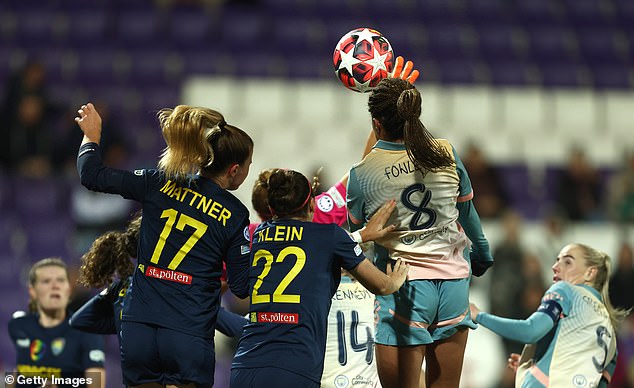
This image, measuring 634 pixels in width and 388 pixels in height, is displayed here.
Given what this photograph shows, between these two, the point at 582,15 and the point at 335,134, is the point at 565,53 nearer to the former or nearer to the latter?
the point at 582,15

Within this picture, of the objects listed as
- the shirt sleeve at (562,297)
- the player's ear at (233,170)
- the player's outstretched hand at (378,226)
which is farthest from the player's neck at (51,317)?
the shirt sleeve at (562,297)

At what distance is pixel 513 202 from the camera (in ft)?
38.9

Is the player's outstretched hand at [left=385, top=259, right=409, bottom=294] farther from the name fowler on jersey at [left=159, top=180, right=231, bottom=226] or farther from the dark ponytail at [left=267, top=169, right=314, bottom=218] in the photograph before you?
the name fowler on jersey at [left=159, top=180, right=231, bottom=226]

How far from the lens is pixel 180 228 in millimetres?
4527

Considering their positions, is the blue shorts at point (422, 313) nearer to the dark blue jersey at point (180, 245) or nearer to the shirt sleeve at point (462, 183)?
the shirt sleeve at point (462, 183)

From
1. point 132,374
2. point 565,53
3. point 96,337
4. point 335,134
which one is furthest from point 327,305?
point 565,53

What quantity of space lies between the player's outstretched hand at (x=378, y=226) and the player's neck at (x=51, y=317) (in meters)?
2.42

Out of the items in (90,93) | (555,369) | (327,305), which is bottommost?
(555,369)

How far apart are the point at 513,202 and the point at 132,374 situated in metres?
8.04

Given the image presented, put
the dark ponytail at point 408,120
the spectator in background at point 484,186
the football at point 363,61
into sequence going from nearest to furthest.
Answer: the dark ponytail at point 408,120 < the football at point 363,61 < the spectator in background at point 484,186

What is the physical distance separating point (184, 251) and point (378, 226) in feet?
2.93

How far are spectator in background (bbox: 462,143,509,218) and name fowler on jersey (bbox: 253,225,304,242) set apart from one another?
6.79 m

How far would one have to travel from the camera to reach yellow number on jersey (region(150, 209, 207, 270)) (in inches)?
177

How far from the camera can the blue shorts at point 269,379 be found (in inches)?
170
